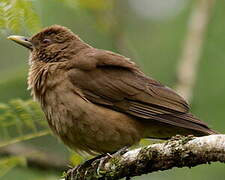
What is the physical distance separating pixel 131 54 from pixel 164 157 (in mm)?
4597

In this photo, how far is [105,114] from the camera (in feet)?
21.4

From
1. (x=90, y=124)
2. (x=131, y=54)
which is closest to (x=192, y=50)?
(x=131, y=54)

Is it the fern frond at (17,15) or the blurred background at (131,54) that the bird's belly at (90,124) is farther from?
the fern frond at (17,15)

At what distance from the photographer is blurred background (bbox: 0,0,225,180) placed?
6.70 metres

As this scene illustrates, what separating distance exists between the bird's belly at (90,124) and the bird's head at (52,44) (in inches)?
33.4

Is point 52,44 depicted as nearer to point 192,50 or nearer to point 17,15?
point 17,15

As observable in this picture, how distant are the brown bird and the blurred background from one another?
0.90ft

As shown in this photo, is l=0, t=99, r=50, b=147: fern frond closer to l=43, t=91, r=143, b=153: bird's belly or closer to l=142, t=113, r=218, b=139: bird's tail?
l=43, t=91, r=143, b=153: bird's belly

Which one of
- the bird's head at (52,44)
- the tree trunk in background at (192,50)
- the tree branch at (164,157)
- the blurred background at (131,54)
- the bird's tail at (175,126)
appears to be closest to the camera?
the tree branch at (164,157)

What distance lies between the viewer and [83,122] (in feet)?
21.1

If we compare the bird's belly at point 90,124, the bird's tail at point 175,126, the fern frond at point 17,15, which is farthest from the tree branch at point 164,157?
the fern frond at point 17,15

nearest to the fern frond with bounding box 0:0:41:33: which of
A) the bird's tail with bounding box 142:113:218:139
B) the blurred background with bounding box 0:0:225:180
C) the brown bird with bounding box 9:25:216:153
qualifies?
the blurred background with bounding box 0:0:225:180

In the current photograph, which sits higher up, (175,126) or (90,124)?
(175,126)

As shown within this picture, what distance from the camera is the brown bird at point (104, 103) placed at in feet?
21.2
